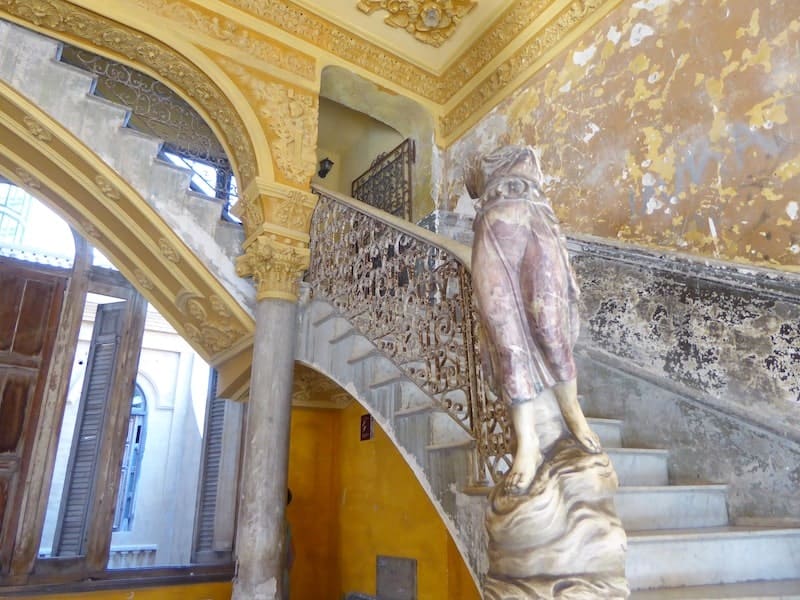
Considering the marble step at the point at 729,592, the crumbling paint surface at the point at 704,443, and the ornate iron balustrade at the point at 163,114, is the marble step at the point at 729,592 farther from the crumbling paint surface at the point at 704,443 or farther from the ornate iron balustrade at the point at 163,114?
the ornate iron balustrade at the point at 163,114

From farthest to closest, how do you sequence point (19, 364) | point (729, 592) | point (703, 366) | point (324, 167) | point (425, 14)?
1. point (324, 167)
2. point (425, 14)
3. point (19, 364)
4. point (703, 366)
5. point (729, 592)

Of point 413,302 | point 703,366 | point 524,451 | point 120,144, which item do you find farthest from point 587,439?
point 120,144

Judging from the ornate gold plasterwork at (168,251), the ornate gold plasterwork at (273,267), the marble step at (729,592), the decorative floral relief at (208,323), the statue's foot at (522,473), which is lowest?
the marble step at (729,592)

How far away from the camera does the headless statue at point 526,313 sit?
1.80 m

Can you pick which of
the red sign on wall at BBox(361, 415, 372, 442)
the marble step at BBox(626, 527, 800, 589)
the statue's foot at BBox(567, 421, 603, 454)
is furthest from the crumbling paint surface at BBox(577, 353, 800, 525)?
the red sign on wall at BBox(361, 415, 372, 442)

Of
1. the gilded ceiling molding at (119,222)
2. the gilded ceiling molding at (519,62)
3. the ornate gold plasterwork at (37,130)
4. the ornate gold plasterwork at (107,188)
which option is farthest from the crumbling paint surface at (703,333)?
the ornate gold plasterwork at (37,130)

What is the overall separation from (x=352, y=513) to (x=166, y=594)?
1.93 meters

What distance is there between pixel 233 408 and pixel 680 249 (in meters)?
4.89

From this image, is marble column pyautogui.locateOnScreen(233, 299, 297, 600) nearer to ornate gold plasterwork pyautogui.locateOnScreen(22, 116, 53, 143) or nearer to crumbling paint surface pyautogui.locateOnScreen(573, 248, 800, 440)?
ornate gold plasterwork pyautogui.locateOnScreen(22, 116, 53, 143)

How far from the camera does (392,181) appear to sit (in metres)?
6.59

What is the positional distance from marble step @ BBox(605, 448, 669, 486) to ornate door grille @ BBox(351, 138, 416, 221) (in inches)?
149

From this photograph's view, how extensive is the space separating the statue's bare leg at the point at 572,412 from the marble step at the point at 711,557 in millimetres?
552

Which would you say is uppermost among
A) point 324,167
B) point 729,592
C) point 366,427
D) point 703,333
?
point 324,167

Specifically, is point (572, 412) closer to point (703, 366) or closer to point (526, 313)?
point (526, 313)
